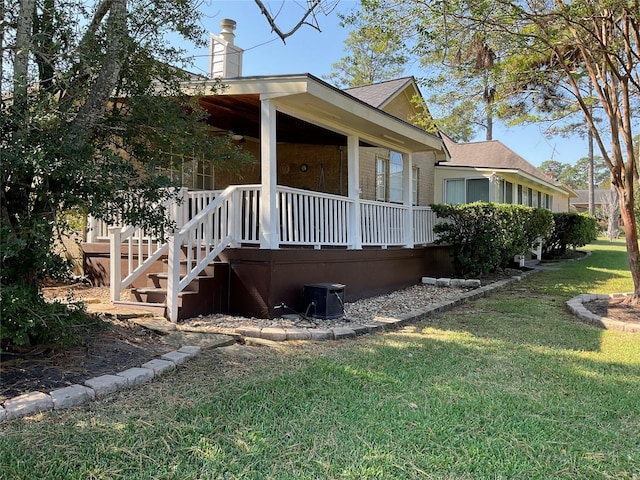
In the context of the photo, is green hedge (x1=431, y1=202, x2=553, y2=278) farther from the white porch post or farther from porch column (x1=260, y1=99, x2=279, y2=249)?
the white porch post

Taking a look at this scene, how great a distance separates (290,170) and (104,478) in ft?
30.9

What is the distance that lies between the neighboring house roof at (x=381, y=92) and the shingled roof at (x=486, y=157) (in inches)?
170

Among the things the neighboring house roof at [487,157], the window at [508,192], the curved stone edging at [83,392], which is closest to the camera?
the curved stone edging at [83,392]

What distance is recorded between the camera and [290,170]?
11289 mm

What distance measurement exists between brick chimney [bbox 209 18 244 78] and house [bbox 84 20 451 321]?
0.03 metres

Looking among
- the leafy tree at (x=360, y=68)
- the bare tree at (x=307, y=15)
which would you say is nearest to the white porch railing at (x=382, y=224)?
the bare tree at (x=307, y=15)

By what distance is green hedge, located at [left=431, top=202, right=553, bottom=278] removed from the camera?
10242 mm

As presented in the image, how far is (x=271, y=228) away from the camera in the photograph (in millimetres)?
6363

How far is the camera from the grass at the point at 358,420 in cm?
251

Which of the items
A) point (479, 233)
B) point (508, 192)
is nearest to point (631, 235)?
point (479, 233)

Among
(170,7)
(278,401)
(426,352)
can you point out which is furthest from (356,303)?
(170,7)

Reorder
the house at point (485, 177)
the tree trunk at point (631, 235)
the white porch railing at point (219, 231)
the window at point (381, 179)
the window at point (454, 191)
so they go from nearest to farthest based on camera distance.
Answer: the white porch railing at point (219, 231)
the tree trunk at point (631, 235)
the window at point (381, 179)
the house at point (485, 177)
the window at point (454, 191)

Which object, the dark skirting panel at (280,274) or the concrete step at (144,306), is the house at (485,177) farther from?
the concrete step at (144,306)

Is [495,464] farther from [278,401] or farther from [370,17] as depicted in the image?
[370,17]
